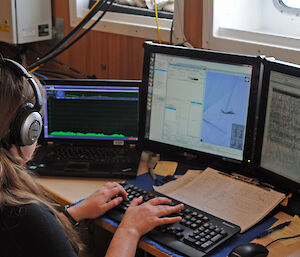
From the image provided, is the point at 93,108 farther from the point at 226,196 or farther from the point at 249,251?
the point at 249,251

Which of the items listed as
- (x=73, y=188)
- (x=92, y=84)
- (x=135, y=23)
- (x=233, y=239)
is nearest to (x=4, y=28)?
(x=135, y=23)

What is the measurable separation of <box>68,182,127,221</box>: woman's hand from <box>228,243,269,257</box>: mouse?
1.32ft

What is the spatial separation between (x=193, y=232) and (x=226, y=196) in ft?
0.84

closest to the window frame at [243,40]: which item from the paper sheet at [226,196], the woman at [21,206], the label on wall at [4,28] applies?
the paper sheet at [226,196]

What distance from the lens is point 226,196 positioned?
58.6 inches

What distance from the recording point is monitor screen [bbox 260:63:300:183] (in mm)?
1401

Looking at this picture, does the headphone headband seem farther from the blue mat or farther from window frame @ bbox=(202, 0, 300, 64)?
window frame @ bbox=(202, 0, 300, 64)

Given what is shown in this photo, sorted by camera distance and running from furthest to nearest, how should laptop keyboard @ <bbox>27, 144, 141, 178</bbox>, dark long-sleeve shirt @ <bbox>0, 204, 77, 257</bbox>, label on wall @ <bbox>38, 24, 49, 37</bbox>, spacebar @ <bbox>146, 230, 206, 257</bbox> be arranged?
label on wall @ <bbox>38, 24, 49, 37</bbox>
laptop keyboard @ <bbox>27, 144, 141, 178</bbox>
spacebar @ <bbox>146, 230, 206, 257</bbox>
dark long-sleeve shirt @ <bbox>0, 204, 77, 257</bbox>

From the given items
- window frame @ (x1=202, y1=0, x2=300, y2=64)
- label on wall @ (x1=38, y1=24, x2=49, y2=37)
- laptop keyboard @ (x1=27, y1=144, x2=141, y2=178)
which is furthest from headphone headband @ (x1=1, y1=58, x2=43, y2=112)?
label on wall @ (x1=38, y1=24, x2=49, y2=37)

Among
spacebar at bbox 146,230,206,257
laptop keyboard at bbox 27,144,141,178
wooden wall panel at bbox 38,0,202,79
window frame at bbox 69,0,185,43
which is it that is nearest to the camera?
spacebar at bbox 146,230,206,257

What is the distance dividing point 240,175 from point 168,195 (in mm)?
273

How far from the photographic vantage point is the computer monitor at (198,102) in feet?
5.04

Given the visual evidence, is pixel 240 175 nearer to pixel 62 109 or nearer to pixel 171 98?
pixel 171 98

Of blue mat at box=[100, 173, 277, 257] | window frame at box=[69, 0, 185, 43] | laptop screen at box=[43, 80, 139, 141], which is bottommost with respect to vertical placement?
blue mat at box=[100, 173, 277, 257]
